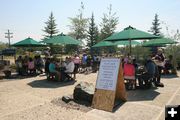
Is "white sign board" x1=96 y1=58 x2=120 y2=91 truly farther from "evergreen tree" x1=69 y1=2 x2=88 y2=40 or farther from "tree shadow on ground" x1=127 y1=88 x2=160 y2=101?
"evergreen tree" x1=69 y1=2 x2=88 y2=40

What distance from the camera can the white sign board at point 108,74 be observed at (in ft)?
21.6

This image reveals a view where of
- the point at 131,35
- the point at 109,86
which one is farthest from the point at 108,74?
the point at 131,35

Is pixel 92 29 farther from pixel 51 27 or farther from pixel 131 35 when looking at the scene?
pixel 131 35

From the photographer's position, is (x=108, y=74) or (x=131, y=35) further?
(x=131, y=35)

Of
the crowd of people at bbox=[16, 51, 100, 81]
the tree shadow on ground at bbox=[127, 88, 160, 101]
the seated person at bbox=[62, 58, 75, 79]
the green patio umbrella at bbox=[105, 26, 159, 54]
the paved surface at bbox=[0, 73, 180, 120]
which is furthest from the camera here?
the crowd of people at bbox=[16, 51, 100, 81]

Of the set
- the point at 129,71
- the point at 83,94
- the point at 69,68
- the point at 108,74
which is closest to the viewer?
the point at 108,74

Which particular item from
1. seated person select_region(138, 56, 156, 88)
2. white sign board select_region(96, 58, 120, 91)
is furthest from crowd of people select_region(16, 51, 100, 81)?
white sign board select_region(96, 58, 120, 91)

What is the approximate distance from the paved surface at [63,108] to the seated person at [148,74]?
1.38ft

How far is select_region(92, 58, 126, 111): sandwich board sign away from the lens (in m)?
6.32

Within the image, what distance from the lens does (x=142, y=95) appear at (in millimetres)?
7820

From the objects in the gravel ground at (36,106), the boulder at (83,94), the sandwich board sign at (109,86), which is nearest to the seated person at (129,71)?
the sandwich board sign at (109,86)

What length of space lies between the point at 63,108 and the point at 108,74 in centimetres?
177

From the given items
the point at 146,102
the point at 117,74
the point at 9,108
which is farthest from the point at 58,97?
the point at 146,102

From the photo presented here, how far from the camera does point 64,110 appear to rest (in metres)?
5.98
